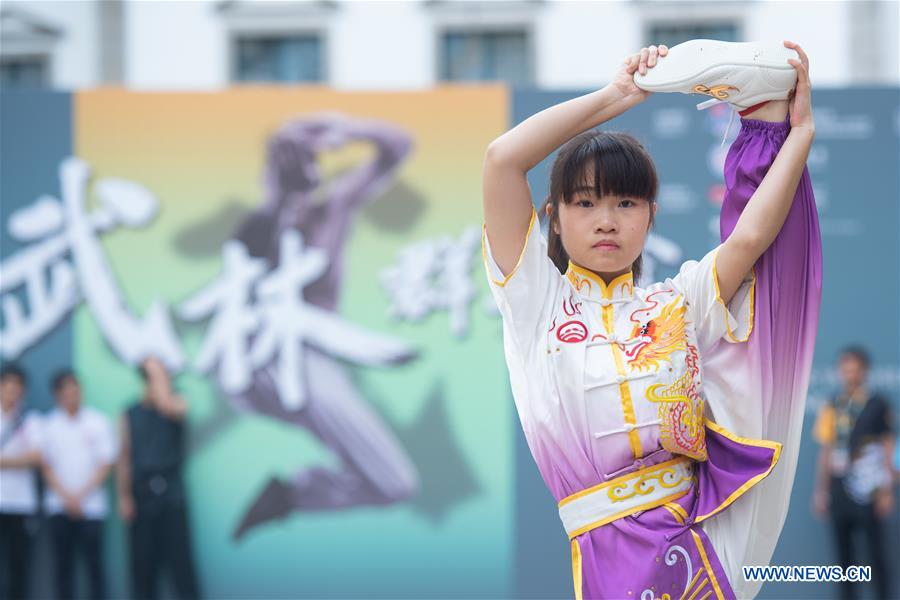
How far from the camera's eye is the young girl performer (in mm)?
1657

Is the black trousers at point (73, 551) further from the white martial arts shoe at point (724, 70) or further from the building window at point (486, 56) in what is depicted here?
the white martial arts shoe at point (724, 70)

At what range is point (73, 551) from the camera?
5.59 metres

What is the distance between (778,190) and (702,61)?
0.24 m

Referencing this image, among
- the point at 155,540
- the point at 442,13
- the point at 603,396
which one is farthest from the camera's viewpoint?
the point at 442,13

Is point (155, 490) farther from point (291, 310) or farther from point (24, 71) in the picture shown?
point (24, 71)

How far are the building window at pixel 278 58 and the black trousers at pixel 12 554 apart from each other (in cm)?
354

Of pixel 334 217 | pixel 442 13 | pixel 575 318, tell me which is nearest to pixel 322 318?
pixel 334 217

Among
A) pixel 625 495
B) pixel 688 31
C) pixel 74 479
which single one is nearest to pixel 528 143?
pixel 625 495

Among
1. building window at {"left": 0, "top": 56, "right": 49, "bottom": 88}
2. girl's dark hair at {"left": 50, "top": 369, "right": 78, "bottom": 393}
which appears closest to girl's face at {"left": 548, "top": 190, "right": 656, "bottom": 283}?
girl's dark hair at {"left": 50, "top": 369, "right": 78, "bottom": 393}

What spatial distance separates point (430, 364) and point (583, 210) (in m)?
4.04

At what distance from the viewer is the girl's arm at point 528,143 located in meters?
1.61

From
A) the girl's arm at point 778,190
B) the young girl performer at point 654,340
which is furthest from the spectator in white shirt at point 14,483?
the girl's arm at point 778,190

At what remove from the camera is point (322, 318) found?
Answer: 5707 millimetres

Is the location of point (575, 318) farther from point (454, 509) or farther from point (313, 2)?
point (313, 2)
